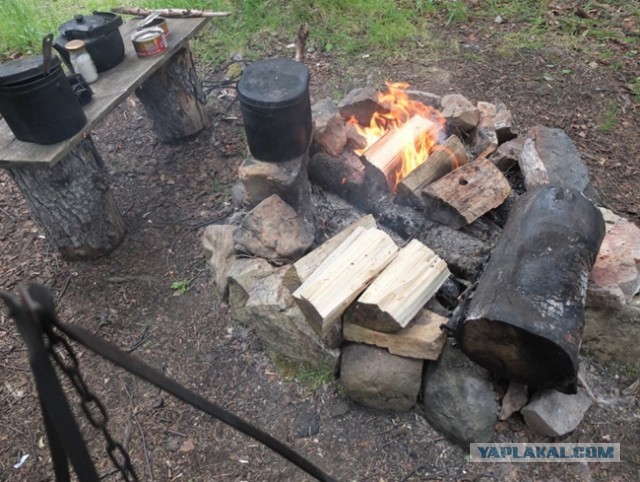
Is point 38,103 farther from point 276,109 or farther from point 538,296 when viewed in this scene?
point 538,296

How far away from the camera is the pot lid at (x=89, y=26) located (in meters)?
3.19

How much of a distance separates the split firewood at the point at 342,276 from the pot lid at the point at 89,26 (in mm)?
2230

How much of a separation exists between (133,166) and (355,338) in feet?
8.58

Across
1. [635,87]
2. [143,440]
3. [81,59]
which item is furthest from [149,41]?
[635,87]

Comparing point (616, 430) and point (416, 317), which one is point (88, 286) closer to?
point (416, 317)

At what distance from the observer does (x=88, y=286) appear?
10.5 ft

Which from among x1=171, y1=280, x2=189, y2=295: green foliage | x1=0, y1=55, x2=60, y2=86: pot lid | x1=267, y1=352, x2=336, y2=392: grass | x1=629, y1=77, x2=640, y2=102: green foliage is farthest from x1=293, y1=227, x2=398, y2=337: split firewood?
x1=629, y1=77, x2=640, y2=102: green foliage

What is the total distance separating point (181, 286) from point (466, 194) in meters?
1.87

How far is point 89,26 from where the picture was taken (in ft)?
10.5

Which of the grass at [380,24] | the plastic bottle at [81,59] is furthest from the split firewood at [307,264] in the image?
the grass at [380,24]

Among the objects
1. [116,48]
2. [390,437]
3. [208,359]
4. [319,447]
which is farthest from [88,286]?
[390,437]

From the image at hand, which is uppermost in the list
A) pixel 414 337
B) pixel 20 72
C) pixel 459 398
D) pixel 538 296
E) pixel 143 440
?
pixel 20 72

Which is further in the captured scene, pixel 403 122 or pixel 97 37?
pixel 403 122

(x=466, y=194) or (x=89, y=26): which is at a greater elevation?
(x=89, y=26)
